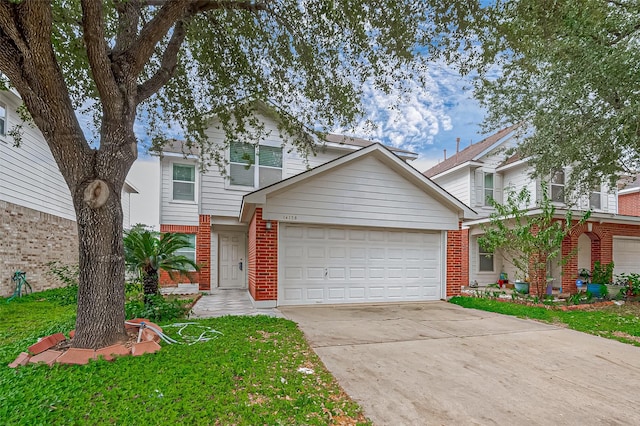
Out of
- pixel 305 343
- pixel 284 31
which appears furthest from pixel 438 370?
pixel 284 31

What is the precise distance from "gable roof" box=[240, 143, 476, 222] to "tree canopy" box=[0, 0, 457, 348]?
1056 mm

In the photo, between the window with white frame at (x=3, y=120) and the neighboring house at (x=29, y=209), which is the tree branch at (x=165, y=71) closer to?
the neighboring house at (x=29, y=209)

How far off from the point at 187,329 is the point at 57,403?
267 cm

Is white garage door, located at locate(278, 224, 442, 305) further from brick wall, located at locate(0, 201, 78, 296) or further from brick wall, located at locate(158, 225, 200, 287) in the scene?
brick wall, located at locate(0, 201, 78, 296)

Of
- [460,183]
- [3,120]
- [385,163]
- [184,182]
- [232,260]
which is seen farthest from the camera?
[460,183]

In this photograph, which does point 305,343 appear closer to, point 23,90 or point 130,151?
point 130,151

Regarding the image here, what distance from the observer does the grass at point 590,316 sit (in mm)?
6069

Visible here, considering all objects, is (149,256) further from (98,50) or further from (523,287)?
(523,287)

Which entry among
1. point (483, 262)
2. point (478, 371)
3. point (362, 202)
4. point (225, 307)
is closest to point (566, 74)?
point (362, 202)

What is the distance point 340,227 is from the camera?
9.02 metres

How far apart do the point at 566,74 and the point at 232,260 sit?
11.5 m

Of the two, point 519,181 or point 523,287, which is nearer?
point 523,287

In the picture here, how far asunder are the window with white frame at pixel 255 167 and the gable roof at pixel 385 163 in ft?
5.34

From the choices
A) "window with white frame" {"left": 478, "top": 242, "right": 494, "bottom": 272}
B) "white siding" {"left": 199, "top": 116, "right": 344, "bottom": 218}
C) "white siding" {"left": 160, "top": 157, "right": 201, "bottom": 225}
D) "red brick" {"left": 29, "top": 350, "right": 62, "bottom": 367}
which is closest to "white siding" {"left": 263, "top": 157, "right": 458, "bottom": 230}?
"white siding" {"left": 199, "top": 116, "right": 344, "bottom": 218}
